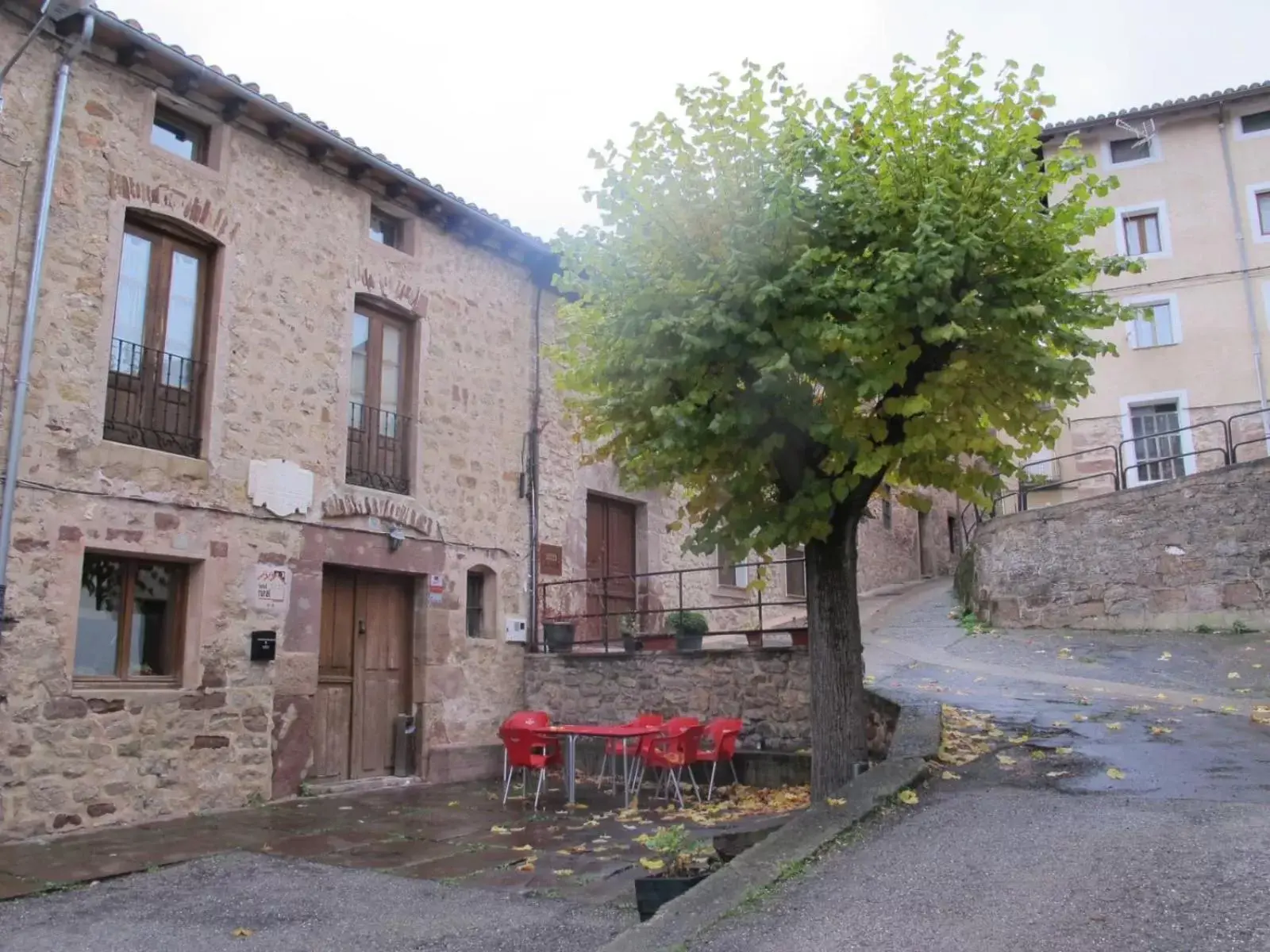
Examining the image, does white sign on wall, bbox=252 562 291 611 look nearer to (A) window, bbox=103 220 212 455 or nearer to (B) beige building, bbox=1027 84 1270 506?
(A) window, bbox=103 220 212 455

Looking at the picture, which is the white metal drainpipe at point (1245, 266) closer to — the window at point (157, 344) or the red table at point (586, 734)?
the red table at point (586, 734)

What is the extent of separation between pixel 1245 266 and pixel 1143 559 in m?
7.90

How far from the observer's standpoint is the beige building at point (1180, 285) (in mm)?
18703

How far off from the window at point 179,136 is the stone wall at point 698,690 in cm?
619

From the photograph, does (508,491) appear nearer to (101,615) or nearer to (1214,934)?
(101,615)

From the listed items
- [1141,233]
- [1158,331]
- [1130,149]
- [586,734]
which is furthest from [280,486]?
[1130,149]

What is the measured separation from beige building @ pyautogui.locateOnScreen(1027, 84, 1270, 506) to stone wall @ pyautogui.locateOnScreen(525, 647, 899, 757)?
11.3 meters

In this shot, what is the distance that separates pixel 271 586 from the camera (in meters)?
Result: 8.91

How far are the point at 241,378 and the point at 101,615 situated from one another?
233 cm

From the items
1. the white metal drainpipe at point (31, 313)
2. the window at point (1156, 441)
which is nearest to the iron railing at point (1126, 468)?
the window at point (1156, 441)

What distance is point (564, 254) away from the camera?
7293 mm

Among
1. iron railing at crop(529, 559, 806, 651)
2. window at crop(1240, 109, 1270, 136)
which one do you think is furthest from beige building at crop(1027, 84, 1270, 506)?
iron railing at crop(529, 559, 806, 651)

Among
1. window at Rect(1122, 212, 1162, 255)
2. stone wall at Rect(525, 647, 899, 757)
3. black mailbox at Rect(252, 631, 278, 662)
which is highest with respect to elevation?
window at Rect(1122, 212, 1162, 255)

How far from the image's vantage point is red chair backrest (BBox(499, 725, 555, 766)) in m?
8.49
